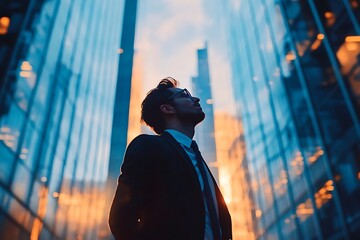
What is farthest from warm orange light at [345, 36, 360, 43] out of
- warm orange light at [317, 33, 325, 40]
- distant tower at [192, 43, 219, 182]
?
distant tower at [192, 43, 219, 182]

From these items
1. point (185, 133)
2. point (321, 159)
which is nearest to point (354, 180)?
point (321, 159)

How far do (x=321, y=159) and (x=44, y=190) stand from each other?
12366mm

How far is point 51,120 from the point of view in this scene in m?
16.5

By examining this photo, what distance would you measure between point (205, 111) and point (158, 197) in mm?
96184

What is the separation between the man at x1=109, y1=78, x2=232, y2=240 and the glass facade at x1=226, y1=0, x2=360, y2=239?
11.6 meters

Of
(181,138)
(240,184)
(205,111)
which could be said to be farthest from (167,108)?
(205,111)

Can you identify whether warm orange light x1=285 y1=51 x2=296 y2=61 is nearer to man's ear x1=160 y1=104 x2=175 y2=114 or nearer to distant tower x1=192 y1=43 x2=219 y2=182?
man's ear x1=160 y1=104 x2=175 y2=114

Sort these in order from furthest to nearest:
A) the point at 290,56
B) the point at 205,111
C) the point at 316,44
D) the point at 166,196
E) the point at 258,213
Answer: the point at 205,111, the point at 258,213, the point at 290,56, the point at 316,44, the point at 166,196

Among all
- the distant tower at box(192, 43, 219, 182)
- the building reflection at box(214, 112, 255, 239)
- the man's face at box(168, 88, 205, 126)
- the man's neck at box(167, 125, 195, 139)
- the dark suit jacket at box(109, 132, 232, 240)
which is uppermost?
the distant tower at box(192, 43, 219, 182)

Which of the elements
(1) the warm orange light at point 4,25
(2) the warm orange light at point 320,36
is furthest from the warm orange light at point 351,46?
(1) the warm orange light at point 4,25

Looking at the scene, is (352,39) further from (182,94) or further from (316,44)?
(182,94)

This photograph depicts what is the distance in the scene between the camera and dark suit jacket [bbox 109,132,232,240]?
1.83m

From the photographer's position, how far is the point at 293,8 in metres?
18.6

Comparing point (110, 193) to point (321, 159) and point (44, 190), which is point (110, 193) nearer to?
point (44, 190)
